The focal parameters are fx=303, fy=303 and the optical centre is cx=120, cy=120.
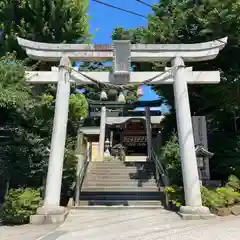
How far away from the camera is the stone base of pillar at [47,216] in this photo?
28.1ft

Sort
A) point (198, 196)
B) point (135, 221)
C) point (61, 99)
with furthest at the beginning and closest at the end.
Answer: point (61, 99), point (198, 196), point (135, 221)

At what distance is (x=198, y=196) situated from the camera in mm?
9430

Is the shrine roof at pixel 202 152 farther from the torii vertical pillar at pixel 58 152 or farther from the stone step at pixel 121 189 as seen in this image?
the torii vertical pillar at pixel 58 152

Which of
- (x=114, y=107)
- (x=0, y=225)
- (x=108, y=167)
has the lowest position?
(x=0, y=225)

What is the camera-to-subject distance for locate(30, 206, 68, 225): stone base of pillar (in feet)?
28.1

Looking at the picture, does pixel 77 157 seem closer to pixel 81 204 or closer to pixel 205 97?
pixel 81 204

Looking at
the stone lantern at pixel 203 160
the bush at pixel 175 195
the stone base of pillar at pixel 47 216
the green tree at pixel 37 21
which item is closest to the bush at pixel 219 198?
the bush at pixel 175 195

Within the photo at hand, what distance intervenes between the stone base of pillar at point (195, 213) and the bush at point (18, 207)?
446 cm

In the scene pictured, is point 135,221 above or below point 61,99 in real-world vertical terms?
below

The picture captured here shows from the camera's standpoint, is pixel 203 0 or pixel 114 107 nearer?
pixel 203 0

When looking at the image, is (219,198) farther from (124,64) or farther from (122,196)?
(124,64)

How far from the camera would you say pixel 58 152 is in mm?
9594

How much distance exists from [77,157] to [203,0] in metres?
8.63

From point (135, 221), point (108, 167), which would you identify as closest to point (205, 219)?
point (135, 221)
